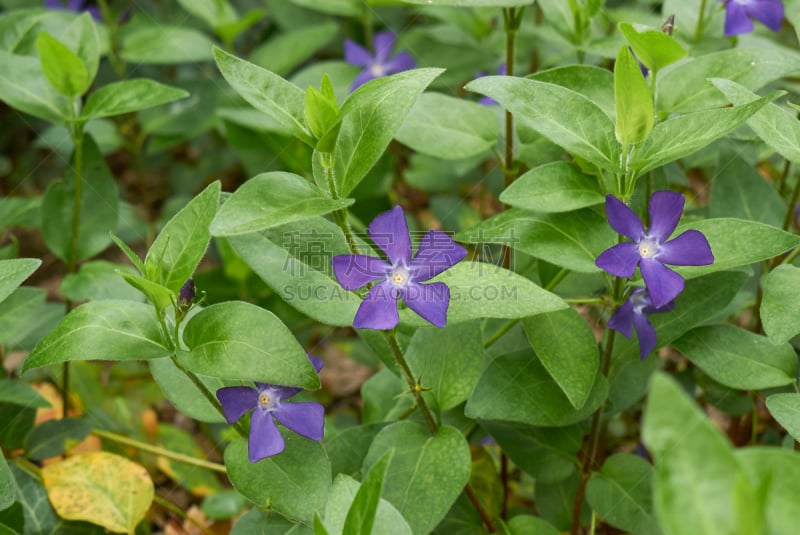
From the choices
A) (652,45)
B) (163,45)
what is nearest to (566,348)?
(652,45)

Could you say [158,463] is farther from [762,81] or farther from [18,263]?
[762,81]

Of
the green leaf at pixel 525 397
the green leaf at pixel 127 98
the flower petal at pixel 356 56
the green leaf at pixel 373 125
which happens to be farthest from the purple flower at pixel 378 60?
the green leaf at pixel 525 397

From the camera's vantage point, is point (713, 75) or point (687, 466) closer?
point (687, 466)

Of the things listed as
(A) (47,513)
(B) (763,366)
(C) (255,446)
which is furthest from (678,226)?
(A) (47,513)

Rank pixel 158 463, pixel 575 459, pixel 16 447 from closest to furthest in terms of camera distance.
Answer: pixel 575 459 → pixel 16 447 → pixel 158 463

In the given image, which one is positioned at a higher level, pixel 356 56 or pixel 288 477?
pixel 356 56

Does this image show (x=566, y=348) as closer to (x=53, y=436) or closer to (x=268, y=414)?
(x=268, y=414)
